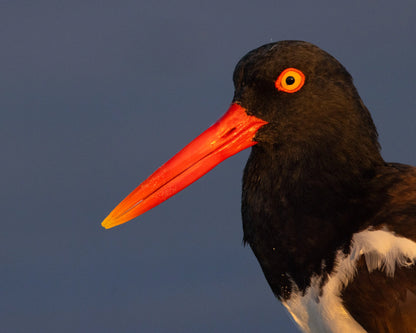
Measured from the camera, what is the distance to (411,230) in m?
5.19

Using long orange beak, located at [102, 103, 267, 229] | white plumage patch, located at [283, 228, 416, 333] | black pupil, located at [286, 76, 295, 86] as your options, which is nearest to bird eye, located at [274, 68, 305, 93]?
black pupil, located at [286, 76, 295, 86]

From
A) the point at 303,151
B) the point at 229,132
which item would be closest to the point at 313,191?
the point at 303,151

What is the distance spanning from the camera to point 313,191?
561cm

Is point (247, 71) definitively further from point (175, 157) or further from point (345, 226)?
point (345, 226)

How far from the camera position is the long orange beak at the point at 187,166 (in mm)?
5895

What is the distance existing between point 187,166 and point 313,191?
2.97ft

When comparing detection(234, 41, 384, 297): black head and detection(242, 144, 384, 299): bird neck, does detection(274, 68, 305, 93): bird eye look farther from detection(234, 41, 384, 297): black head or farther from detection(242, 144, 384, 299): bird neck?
detection(242, 144, 384, 299): bird neck

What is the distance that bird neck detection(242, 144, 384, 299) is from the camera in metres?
5.43

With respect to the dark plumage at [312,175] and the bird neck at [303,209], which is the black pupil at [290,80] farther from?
the bird neck at [303,209]

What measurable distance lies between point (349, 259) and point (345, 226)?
8.7 inches

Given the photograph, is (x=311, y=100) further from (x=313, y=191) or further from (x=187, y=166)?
(x=187, y=166)

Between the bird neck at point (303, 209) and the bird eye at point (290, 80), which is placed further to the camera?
the bird eye at point (290, 80)

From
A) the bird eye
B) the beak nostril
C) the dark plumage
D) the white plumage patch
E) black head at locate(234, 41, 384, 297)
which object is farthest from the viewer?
the beak nostril

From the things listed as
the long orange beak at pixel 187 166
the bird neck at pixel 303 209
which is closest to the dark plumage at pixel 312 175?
the bird neck at pixel 303 209
